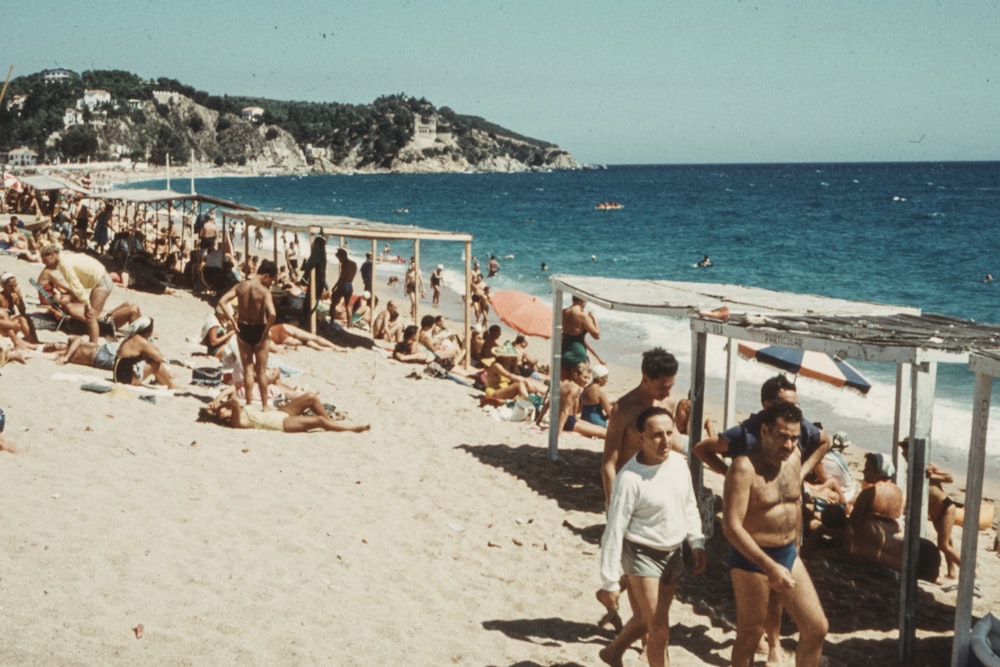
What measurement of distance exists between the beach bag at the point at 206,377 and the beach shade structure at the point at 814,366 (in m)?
5.91

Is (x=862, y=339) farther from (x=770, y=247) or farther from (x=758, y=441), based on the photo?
(x=770, y=247)

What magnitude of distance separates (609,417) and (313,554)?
2.10 m

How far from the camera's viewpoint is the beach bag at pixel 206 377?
10336 millimetres

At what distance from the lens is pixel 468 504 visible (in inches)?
296

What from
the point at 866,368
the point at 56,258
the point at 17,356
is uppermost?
the point at 56,258

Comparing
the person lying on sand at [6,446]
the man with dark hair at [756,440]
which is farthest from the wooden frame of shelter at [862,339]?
the person lying on sand at [6,446]

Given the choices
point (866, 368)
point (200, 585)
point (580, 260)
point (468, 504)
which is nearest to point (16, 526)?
point (200, 585)

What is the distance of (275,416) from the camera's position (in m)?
8.85

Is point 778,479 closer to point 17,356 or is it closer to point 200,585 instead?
point 200,585

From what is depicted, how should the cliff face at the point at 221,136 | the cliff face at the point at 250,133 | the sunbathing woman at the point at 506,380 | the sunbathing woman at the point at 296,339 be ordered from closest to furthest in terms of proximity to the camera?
the sunbathing woman at the point at 506,380, the sunbathing woman at the point at 296,339, the cliff face at the point at 250,133, the cliff face at the point at 221,136

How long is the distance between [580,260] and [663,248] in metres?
8.25

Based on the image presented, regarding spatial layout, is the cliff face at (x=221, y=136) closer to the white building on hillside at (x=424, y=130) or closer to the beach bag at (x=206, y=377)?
the white building on hillside at (x=424, y=130)

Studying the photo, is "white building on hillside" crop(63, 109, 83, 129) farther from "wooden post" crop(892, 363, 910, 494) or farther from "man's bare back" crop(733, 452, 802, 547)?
"man's bare back" crop(733, 452, 802, 547)

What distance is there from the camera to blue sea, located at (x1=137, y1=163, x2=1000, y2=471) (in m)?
15.4
